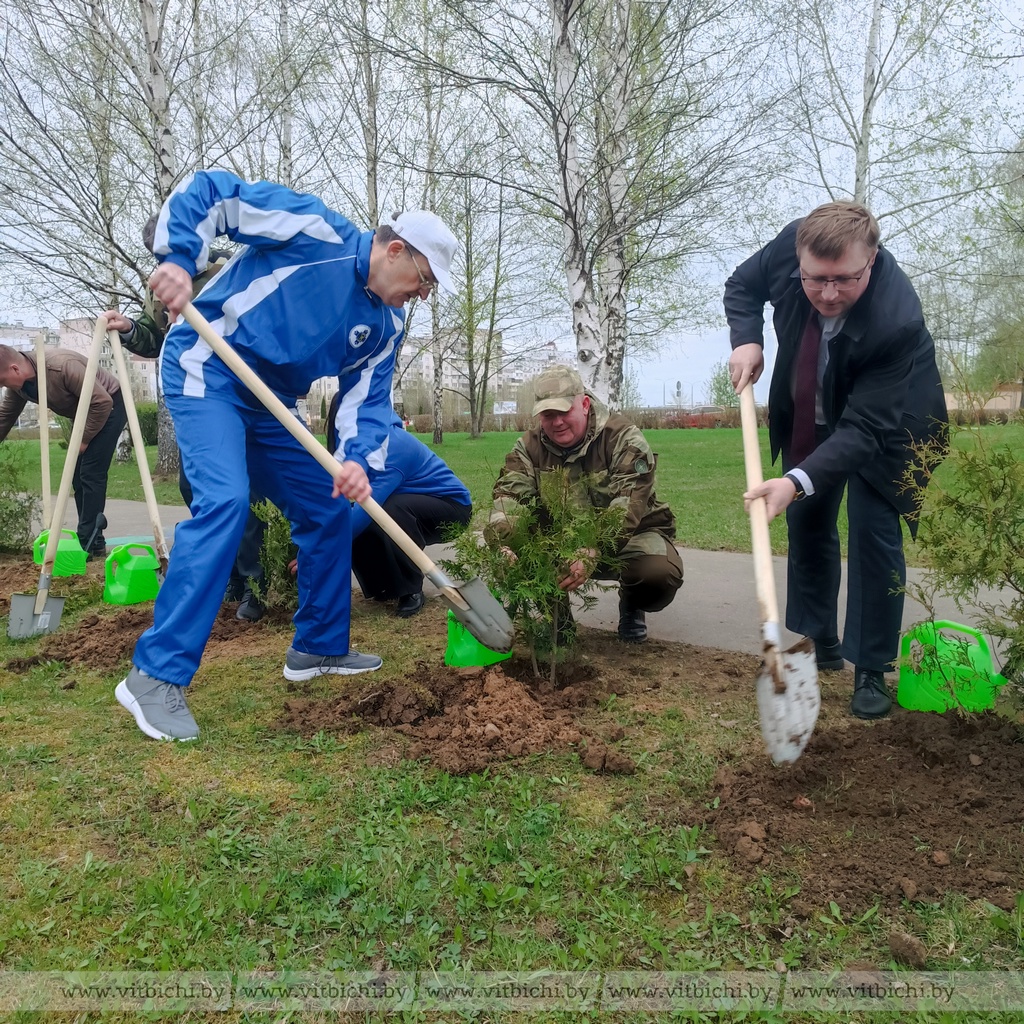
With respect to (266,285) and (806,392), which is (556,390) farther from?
(266,285)

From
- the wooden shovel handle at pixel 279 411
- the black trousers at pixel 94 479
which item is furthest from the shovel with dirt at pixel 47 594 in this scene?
the black trousers at pixel 94 479

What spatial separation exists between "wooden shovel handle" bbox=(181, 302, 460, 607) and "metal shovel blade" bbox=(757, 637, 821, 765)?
1.48m

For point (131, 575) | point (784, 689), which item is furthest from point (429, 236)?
point (131, 575)

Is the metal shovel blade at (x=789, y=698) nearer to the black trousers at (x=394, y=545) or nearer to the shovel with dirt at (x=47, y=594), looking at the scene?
the black trousers at (x=394, y=545)

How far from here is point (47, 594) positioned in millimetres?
4836

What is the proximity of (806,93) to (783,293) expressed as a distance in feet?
47.0

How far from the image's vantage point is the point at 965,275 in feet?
53.7

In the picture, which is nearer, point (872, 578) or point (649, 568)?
point (872, 578)

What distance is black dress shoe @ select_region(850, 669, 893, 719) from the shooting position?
322 cm

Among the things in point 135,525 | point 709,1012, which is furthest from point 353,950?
point 135,525

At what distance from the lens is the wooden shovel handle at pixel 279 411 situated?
327cm

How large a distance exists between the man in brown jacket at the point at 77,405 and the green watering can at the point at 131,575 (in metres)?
1.51

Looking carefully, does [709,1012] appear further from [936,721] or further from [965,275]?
[965,275]

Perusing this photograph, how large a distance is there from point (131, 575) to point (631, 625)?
3.33 meters
